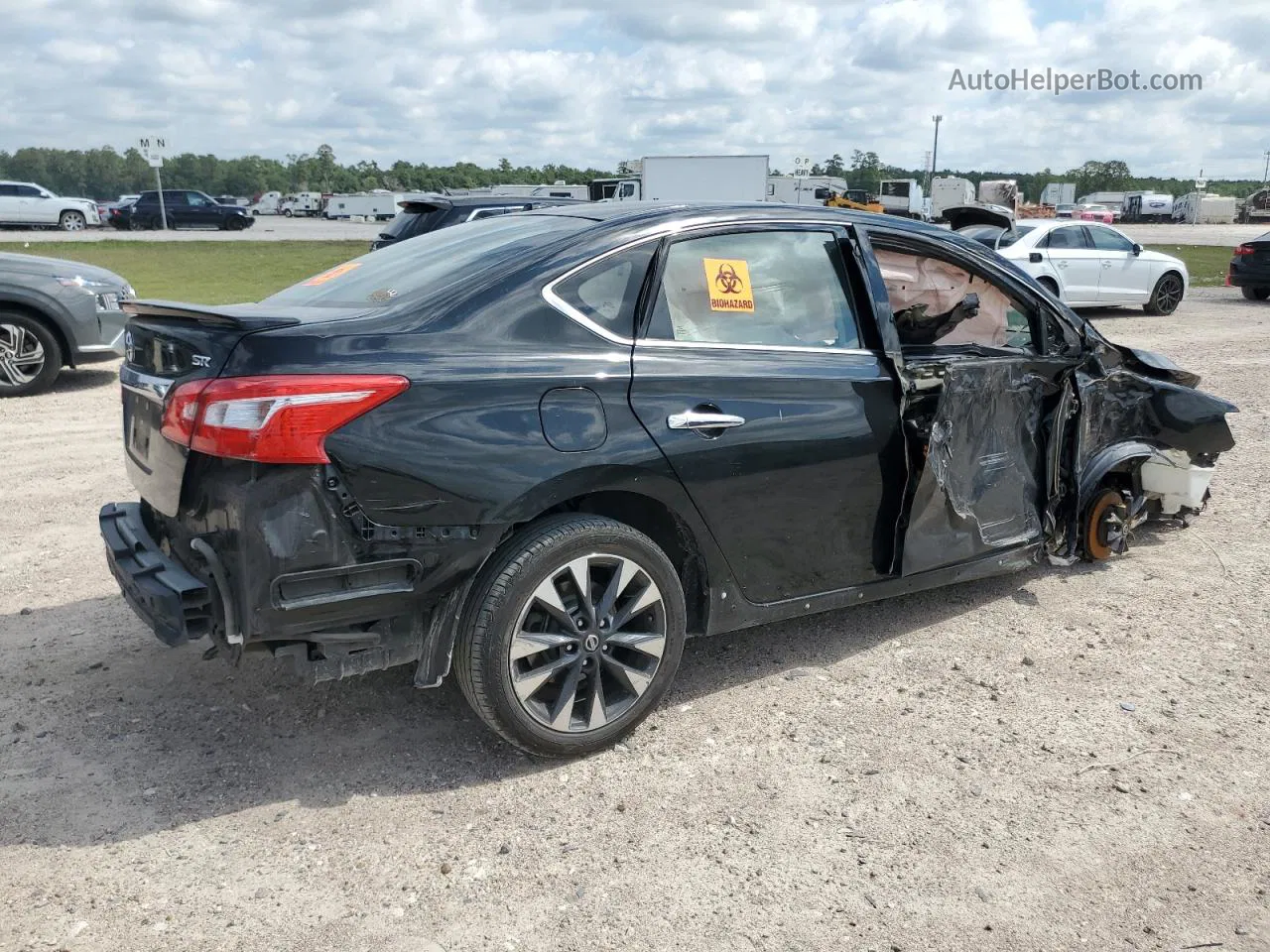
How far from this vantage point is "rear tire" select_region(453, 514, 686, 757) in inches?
130

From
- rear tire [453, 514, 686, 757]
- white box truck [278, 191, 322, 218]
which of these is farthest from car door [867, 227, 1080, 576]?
white box truck [278, 191, 322, 218]

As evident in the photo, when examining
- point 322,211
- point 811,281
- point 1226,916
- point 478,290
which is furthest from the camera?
point 322,211

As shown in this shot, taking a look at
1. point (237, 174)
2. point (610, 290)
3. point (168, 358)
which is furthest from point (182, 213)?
point (237, 174)

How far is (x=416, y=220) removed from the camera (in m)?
12.5

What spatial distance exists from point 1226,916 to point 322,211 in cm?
7763

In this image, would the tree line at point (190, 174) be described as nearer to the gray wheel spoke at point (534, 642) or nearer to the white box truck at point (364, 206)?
the white box truck at point (364, 206)

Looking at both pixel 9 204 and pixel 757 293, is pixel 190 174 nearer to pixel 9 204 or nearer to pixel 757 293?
pixel 9 204

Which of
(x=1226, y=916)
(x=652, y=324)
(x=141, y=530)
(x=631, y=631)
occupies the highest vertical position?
(x=652, y=324)

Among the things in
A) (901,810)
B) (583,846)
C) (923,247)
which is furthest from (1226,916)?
(923,247)

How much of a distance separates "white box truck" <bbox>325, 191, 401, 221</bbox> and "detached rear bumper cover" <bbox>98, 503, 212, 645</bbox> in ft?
218

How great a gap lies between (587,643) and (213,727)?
141 centimetres

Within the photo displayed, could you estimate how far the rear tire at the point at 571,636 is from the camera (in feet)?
10.9

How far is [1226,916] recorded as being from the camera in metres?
2.87

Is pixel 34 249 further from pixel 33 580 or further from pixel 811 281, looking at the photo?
pixel 811 281
